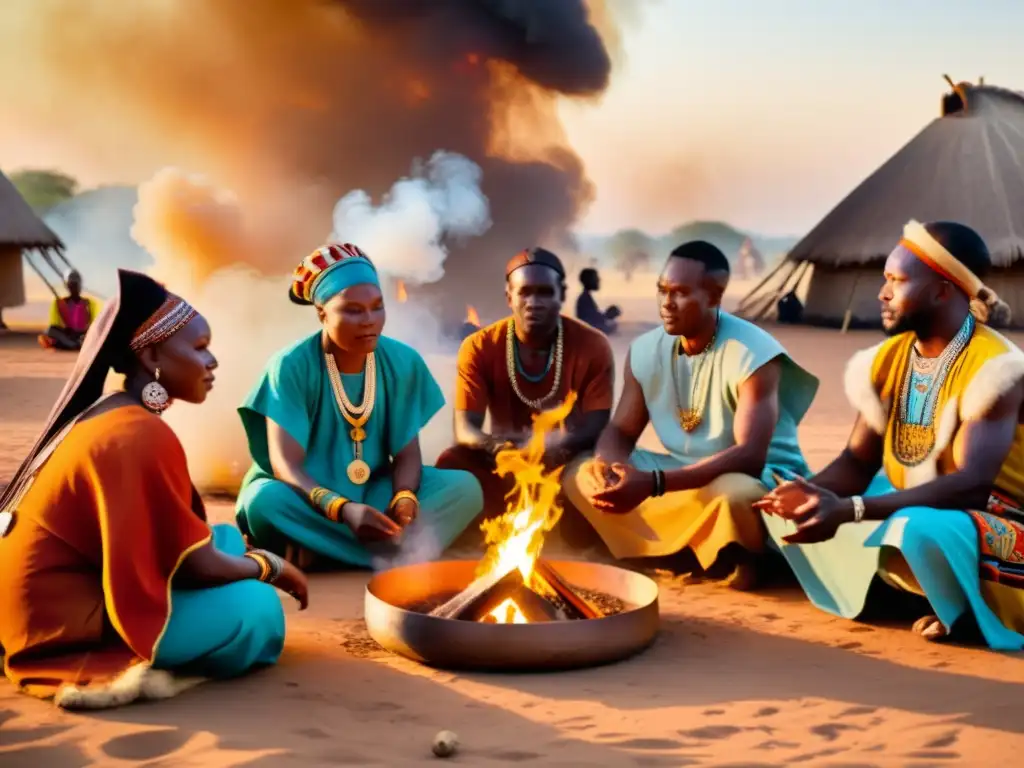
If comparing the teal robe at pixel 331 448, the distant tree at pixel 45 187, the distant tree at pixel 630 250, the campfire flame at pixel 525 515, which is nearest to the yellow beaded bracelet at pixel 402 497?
the teal robe at pixel 331 448

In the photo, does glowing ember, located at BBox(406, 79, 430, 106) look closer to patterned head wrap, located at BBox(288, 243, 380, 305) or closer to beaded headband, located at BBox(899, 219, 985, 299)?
patterned head wrap, located at BBox(288, 243, 380, 305)

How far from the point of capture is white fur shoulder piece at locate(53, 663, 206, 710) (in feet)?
12.6

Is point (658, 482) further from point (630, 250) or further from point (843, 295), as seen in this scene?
point (630, 250)

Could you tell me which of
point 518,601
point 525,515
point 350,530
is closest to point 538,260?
point 350,530

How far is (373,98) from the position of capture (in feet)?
86.7

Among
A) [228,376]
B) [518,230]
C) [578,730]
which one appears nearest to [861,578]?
[578,730]

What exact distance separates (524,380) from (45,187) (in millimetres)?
45667

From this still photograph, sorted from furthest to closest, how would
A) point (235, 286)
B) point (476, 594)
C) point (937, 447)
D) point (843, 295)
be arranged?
point (843, 295) → point (235, 286) → point (937, 447) → point (476, 594)

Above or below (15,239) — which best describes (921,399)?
below

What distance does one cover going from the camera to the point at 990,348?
4863 mm

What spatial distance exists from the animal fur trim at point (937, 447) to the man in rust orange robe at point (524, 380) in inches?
76.7

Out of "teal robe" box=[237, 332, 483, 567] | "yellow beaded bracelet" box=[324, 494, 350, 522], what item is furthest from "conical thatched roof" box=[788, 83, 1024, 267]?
"yellow beaded bracelet" box=[324, 494, 350, 522]

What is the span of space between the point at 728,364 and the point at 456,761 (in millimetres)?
2906

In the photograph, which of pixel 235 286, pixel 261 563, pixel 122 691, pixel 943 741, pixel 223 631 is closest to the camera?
pixel 943 741
